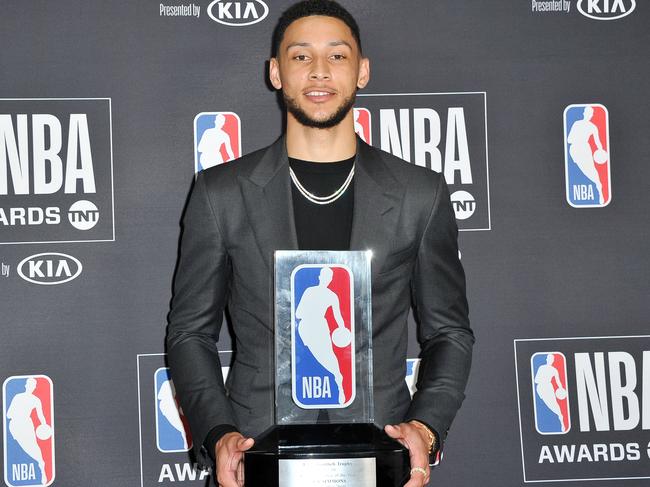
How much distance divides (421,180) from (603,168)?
955 millimetres

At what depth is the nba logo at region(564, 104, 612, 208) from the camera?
2.53 m

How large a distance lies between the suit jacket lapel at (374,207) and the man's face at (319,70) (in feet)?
0.43

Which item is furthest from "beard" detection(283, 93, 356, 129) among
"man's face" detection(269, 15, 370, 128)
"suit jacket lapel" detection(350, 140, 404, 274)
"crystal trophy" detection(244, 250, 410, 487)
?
"crystal trophy" detection(244, 250, 410, 487)

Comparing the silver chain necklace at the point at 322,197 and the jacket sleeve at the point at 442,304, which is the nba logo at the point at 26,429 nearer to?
the silver chain necklace at the point at 322,197

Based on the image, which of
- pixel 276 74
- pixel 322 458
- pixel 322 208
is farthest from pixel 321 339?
pixel 276 74

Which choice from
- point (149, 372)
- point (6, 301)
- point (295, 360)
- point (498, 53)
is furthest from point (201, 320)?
point (498, 53)

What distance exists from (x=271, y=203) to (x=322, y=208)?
110 millimetres

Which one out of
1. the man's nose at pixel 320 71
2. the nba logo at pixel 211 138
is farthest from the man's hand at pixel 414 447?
the nba logo at pixel 211 138

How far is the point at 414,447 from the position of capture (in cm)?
147

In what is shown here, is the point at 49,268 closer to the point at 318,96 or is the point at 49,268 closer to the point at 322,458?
the point at 318,96

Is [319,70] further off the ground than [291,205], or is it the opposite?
[319,70]

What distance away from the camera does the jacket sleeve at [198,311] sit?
164 centimetres

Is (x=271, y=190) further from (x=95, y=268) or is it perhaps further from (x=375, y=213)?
(x=95, y=268)

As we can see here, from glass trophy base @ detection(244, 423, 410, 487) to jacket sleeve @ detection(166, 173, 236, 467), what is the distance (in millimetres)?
283
